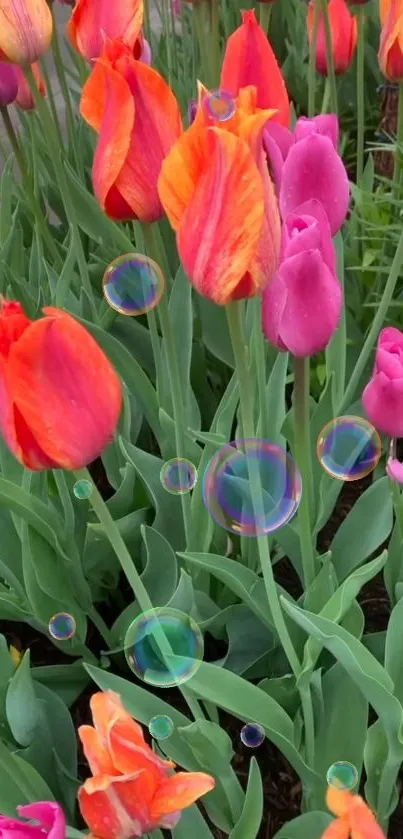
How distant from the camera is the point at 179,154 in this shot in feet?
1.04

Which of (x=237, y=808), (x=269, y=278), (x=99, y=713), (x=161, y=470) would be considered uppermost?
(x=269, y=278)

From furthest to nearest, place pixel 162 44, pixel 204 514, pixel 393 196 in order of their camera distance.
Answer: pixel 162 44, pixel 393 196, pixel 204 514

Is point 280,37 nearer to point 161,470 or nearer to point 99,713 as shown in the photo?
point 161,470

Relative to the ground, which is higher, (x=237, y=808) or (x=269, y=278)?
(x=269, y=278)

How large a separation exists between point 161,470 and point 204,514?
0.17 ft

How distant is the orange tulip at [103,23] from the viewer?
579mm

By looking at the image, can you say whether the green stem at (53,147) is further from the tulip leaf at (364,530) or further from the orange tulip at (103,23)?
the tulip leaf at (364,530)

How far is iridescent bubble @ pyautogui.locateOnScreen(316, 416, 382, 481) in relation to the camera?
0.62 metres

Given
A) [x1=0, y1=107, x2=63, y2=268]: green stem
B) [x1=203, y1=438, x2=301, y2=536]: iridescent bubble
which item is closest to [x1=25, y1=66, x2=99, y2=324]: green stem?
[x1=0, y1=107, x2=63, y2=268]: green stem

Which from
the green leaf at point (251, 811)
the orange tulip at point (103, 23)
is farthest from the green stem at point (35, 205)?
the green leaf at point (251, 811)

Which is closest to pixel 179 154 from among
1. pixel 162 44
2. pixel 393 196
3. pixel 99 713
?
pixel 99 713

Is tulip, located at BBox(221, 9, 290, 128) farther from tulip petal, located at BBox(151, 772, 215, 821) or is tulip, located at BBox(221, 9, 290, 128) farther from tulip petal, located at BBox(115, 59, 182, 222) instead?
tulip petal, located at BBox(151, 772, 215, 821)

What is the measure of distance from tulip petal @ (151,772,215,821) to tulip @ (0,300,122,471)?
15 cm

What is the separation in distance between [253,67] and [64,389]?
0.24 meters
